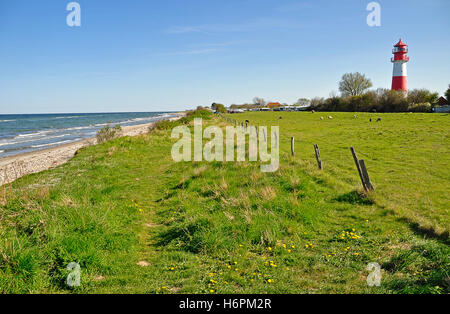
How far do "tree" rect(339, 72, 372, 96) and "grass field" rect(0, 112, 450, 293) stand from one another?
9585 cm

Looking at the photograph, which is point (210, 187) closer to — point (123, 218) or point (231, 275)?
point (123, 218)

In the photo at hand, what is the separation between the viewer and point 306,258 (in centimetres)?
642

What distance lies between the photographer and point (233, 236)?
728 cm

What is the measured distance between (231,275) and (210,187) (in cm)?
611

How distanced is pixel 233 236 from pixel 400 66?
81.8m

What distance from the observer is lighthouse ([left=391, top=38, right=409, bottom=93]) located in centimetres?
6888

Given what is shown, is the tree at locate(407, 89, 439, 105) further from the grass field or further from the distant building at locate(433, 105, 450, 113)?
the grass field

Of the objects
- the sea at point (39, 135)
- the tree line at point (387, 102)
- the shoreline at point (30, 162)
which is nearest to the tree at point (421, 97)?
the tree line at point (387, 102)

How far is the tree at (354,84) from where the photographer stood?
317ft

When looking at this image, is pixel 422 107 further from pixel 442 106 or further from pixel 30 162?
pixel 30 162

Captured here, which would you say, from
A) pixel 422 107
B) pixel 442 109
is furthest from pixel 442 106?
pixel 422 107

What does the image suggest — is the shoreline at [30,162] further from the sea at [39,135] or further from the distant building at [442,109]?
the distant building at [442,109]

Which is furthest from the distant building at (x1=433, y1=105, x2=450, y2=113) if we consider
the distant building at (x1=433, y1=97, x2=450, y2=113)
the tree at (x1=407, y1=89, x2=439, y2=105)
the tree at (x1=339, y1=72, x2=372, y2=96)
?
the tree at (x1=339, y1=72, x2=372, y2=96)
